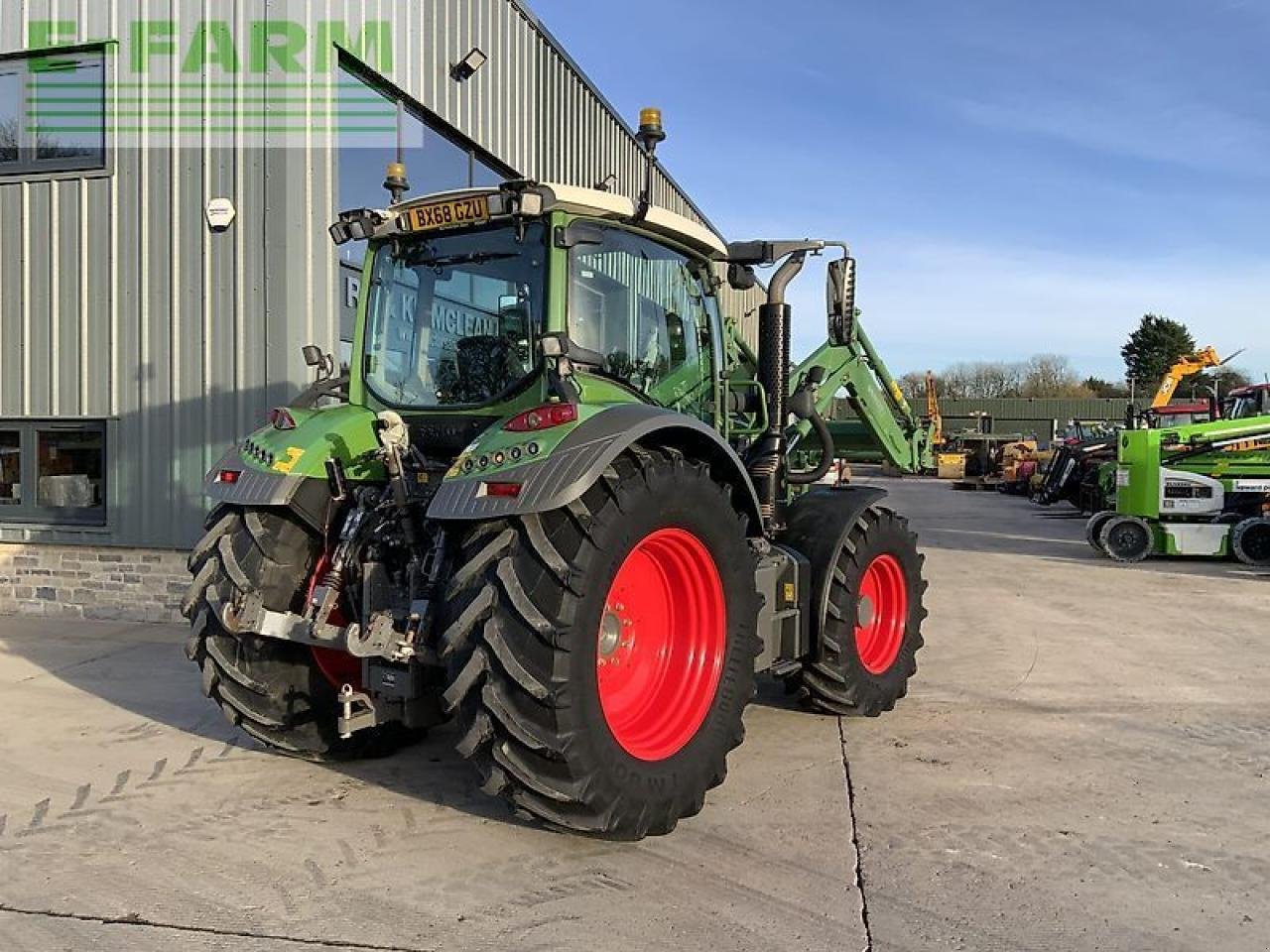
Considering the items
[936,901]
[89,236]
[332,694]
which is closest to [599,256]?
[332,694]

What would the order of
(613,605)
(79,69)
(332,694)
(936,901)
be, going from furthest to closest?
(79,69)
(332,694)
(613,605)
(936,901)

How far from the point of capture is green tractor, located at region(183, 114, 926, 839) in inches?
141

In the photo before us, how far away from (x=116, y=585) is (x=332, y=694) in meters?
4.86

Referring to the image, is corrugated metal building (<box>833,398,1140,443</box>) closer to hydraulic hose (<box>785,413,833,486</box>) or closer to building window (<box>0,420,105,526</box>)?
building window (<box>0,420,105,526</box>)

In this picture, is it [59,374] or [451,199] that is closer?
[451,199]

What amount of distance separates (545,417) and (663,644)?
47.1 inches

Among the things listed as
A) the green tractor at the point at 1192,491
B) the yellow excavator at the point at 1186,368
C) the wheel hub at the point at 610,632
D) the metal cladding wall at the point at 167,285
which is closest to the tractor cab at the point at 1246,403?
the green tractor at the point at 1192,491

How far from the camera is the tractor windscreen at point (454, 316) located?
441 centimetres

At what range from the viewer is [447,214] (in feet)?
14.8

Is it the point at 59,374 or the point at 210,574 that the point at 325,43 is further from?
the point at 210,574

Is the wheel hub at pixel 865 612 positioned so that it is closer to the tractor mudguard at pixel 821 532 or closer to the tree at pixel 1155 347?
the tractor mudguard at pixel 821 532

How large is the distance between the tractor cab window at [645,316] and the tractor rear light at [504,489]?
975mm

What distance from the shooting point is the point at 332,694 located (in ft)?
15.4

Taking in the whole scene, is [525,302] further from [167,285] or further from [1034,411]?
[1034,411]
